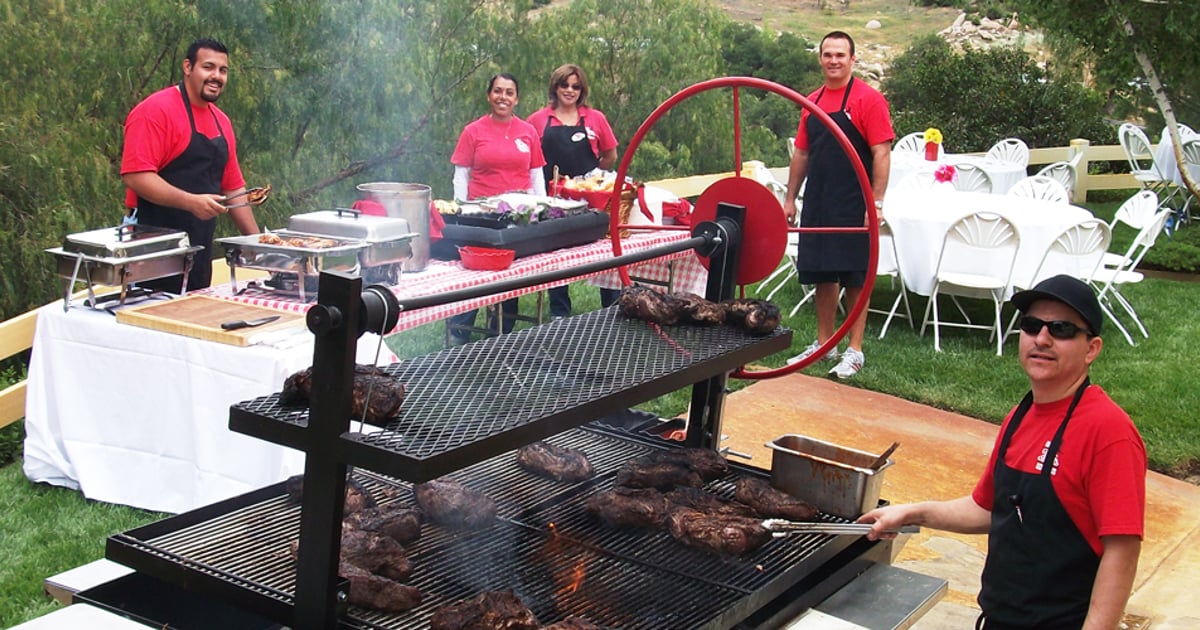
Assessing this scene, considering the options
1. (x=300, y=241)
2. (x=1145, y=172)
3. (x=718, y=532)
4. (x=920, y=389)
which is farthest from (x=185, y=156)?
(x=1145, y=172)

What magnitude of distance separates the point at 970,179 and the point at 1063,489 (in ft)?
31.6

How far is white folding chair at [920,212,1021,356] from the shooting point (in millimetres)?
8023

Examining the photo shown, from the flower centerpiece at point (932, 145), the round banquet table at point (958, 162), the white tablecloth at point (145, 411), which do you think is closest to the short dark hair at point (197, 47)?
the white tablecloth at point (145, 411)

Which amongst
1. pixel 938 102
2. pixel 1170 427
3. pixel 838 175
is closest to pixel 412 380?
pixel 838 175

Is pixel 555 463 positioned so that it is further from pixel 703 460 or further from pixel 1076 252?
pixel 1076 252

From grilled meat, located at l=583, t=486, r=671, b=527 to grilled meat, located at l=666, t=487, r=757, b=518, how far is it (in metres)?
0.08

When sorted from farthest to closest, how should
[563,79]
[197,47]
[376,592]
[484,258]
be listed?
[563,79] < [484,258] < [197,47] < [376,592]

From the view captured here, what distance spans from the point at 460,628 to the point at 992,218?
6.46 metres

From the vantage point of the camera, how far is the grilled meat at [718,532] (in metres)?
3.21

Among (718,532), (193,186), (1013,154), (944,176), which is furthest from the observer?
(1013,154)

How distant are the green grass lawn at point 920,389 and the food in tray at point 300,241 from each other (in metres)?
1.38

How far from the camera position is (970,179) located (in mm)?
11703

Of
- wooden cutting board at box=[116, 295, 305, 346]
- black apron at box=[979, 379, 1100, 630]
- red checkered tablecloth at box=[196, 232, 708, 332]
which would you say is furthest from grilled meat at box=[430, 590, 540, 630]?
wooden cutting board at box=[116, 295, 305, 346]

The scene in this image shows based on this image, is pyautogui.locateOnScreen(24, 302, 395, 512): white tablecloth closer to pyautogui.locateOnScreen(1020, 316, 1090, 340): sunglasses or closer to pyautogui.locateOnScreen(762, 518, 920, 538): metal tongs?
pyautogui.locateOnScreen(762, 518, 920, 538): metal tongs
